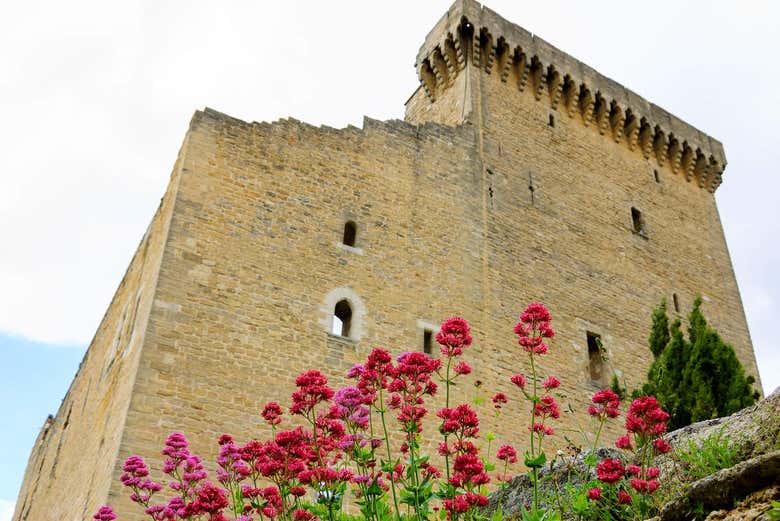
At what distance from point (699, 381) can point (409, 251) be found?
4.34 metres

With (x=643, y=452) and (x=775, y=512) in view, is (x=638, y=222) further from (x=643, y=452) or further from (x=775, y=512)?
(x=775, y=512)

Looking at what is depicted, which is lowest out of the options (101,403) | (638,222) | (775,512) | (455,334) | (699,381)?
(775,512)

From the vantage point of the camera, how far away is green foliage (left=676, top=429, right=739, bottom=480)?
4.19 m

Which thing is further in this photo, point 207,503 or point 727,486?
point 207,503

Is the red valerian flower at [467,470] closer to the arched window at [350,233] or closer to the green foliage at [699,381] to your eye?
the green foliage at [699,381]

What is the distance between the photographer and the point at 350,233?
36.7 feet

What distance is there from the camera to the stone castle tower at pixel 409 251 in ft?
30.2

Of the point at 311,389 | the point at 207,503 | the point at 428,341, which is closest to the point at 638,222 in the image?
the point at 428,341

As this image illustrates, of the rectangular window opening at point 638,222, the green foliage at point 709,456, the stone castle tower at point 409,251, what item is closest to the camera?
the green foliage at point 709,456

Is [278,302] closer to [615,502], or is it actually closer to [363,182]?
[363,182]

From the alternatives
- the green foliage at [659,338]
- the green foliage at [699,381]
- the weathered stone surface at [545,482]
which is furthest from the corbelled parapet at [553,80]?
the weathered stone surface at [545,482]

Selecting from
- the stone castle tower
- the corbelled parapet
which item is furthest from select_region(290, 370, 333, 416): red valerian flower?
the corbelled parapet

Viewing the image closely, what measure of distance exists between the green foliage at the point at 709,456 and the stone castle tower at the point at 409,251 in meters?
5.51

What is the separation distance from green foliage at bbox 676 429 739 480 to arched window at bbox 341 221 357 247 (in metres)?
6.99
